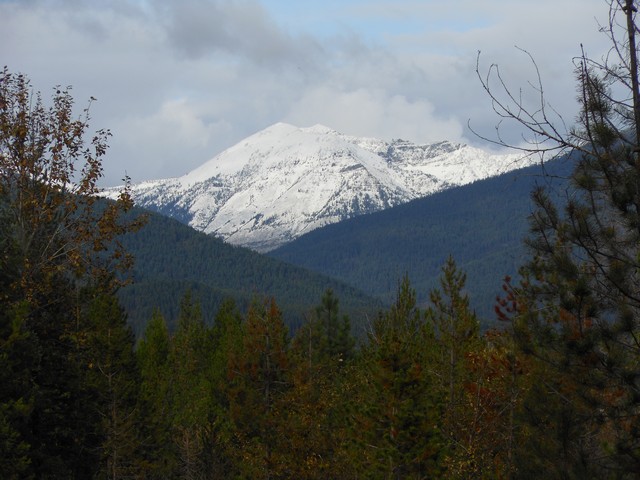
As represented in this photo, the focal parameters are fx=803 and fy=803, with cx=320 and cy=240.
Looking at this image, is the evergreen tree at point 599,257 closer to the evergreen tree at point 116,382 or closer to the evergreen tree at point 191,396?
the evergreen tree at point 116,382

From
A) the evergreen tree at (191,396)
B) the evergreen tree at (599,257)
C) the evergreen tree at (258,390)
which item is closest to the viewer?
the evergreen tree at (599,257)

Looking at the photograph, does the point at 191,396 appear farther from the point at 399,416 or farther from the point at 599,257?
the point at 599,257

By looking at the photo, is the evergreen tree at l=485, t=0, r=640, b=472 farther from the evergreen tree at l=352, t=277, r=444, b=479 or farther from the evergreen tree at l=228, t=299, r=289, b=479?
the evergreen tree at l=228, t=299, r=289, b=479

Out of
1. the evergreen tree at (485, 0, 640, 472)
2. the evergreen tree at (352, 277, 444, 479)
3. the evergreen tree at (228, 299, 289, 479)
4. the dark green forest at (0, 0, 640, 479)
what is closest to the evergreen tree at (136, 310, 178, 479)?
the dark green forest at (0, 0, 640, 479)

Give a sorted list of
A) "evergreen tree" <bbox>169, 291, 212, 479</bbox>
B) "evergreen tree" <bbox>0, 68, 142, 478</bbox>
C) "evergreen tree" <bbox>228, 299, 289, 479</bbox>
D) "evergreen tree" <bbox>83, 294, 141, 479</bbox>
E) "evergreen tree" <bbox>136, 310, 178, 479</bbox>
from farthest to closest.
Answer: "evergreen tree" <bbox>136, 310, 178, 479</bbox>, "evergreen tree" <bbox>228, 299, 289, 479</bbox>, "evergreen tree" <bbox>169, 291, 212, 479</bbox>, "evergreen tree" <bbox>83, 294, 141, 479</bbox>, "evergreen tree" <bbox>0, 68, 142, 478</bbox>

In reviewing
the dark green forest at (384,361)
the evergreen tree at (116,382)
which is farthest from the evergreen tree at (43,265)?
the evergreen tree at (116,382)

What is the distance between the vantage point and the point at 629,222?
38.3 feet

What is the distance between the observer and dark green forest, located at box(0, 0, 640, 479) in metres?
12.1

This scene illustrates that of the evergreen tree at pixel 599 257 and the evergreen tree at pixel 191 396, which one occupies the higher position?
the evergreen tree at pixel 599 257

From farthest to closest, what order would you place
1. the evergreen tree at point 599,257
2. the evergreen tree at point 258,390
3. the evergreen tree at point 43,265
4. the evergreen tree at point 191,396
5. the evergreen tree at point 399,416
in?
1. the evergreen tree at point 258,390
2. the evergreen tree at point 191,396
3. the evergreen tree at point 399,416
4. the evergreen tree at point 43,265
5. the evergreen tree at point 599,257

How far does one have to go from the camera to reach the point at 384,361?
1173 inches

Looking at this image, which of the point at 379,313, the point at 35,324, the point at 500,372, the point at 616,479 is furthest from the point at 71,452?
the point at 616,479

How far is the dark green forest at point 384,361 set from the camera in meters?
12.1

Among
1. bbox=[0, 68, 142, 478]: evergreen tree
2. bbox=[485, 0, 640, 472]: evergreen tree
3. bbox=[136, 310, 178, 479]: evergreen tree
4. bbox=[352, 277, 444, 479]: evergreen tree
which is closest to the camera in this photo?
bbox=[485, 0, 640, 472]: evergreen tree
